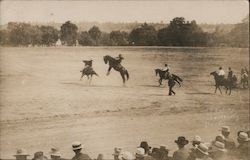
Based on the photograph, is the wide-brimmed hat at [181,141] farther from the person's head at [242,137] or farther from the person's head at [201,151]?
the person's head at [242,137]

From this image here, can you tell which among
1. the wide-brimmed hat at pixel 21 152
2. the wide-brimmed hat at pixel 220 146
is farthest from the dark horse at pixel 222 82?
the wide-brimmed hat at pixel 21 152

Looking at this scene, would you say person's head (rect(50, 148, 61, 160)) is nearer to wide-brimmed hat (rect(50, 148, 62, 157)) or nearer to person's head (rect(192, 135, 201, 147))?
wide-brimmed hat (rect(50, 148, 62, 157))

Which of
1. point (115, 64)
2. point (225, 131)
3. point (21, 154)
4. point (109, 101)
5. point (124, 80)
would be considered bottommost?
point (21, 154)

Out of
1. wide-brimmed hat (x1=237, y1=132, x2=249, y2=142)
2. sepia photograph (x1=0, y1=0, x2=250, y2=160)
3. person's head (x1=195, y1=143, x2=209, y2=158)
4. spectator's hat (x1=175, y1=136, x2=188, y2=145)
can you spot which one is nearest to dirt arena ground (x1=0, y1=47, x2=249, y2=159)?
sepia photograph (x1=0, y1=0, x2=250, y2=160)

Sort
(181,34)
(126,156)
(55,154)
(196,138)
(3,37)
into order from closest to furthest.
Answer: (126,156)
(55,154)
(3,37)
(196,138)
(181,34)

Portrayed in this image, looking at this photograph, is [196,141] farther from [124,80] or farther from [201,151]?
[124,80]

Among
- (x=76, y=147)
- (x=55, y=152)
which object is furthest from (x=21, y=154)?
(x=76, y=147)

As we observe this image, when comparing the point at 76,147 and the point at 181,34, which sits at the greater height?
A: the point at 181,34
